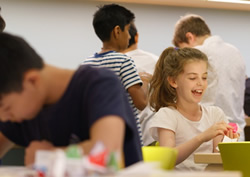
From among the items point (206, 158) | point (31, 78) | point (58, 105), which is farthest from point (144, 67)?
point (31, 78)

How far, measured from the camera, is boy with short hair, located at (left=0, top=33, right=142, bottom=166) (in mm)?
1182

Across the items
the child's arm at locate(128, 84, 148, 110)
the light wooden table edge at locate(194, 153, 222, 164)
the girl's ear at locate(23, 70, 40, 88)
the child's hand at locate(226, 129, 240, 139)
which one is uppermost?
the girl's ear at locate(23, 70, 40, 88)

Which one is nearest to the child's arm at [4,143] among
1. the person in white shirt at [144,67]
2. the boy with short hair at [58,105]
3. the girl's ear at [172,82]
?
the boy with short hair at [58,105]

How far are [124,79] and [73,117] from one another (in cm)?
131

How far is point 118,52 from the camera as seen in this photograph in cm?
286

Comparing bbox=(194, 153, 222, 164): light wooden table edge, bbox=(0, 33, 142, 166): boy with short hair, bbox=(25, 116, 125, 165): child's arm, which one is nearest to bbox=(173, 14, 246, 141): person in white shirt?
bbox=(194, 153, 222, 164): light wooden table edge

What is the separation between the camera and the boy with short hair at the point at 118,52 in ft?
8.91

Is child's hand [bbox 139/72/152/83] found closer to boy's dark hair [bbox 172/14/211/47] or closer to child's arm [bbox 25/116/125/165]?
boy's dark hair [bbox 172/14/211/47]

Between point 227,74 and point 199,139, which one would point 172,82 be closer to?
point 199,139

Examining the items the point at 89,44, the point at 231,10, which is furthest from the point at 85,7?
the point at 231,10

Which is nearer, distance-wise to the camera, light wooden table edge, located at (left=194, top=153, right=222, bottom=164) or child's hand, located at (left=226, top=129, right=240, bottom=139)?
light wooden table edge, located at (left=194, top=153, right=222, bottom=164)

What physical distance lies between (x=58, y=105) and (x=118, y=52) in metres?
1.48

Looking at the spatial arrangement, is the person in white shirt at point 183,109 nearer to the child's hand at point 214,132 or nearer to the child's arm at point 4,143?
the child's hand at point 214,132

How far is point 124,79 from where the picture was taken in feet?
8.89
